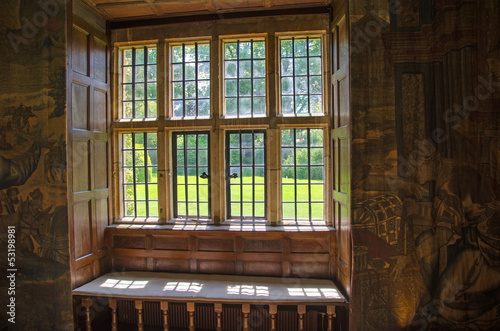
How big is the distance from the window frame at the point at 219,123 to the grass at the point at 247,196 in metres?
0.12

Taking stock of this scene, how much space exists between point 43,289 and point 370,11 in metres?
5.18

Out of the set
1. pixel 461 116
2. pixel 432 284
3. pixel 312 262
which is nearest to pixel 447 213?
pixel 432 284

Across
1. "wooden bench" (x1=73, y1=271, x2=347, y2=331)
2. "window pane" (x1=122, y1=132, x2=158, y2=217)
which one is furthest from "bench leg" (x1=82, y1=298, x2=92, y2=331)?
"window pane" (x1=122, y1=132, x2=158, y2=217)

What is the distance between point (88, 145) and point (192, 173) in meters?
1.49

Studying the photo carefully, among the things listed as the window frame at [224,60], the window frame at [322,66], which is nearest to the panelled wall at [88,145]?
the window frame at [224,60]

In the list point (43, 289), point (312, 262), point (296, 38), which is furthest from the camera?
point (296, 38)

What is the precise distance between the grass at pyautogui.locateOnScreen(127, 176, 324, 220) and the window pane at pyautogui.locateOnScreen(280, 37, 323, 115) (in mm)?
1098

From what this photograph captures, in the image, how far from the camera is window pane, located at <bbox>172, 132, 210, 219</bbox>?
14.7 feet

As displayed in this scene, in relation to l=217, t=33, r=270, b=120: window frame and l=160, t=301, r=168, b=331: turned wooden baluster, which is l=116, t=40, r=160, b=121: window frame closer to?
l=217, t=33, r=270, b=120: window frame

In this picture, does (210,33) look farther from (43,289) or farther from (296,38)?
(43,289)

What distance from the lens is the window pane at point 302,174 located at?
14.1 ft

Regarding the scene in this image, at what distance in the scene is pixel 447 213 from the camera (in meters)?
3.29

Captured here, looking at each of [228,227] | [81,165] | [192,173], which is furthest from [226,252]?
[81,165]

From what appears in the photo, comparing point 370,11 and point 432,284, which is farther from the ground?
point 370,11
